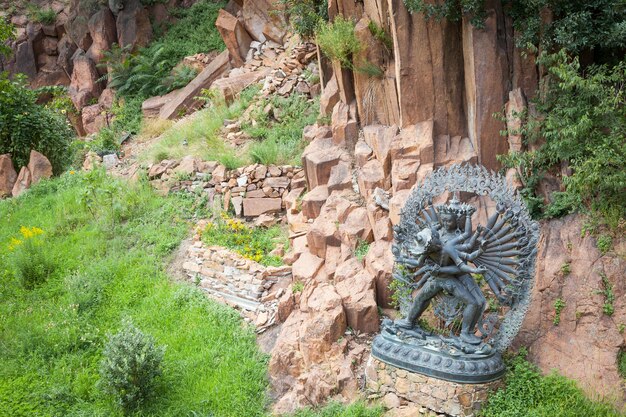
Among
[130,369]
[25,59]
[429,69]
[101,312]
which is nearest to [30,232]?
[101,312]

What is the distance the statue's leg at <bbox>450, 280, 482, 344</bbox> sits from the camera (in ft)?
23.9

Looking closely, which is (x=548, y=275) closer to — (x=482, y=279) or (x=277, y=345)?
(x=482, y=279)

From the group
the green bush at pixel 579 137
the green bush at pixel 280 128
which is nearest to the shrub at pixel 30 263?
the green bush at pixel 280 128

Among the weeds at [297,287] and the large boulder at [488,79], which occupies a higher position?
the large boulder at [488,79]

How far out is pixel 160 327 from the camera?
9805 mm

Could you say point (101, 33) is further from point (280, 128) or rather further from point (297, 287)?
point (297, 287)

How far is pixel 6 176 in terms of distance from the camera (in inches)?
637

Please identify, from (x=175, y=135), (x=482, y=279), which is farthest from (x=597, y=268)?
(x=175, y=135)

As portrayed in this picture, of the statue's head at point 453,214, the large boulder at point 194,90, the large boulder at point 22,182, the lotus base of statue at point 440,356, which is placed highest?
the large boulder at point 194,90

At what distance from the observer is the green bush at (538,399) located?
7.03 metres

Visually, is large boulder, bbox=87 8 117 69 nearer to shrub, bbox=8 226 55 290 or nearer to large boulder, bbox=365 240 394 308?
shrub, bbox=8 226 55 290

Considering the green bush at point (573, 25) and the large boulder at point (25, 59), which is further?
the large boulder at point (25, 59)

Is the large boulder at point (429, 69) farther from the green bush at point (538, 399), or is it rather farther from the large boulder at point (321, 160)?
the green bush at point (538, 399)

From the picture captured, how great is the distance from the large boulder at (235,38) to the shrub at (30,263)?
26.3ft
